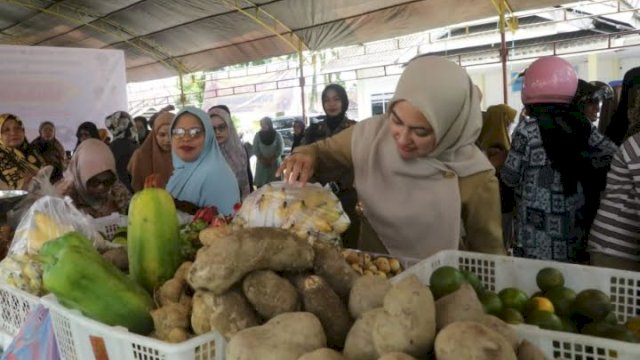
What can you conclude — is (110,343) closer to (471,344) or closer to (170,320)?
(170,320)

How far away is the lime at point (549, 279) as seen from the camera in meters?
1.25

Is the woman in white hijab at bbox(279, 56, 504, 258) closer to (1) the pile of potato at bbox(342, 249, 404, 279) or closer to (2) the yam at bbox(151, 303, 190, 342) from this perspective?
(1) the pile of potato at bbox(342, 249, 404, 279)

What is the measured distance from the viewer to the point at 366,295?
35.9 inches

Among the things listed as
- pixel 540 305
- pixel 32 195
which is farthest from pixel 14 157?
pixel 540 305

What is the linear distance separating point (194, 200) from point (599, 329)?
2.05 meters

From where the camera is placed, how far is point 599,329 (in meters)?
0.98

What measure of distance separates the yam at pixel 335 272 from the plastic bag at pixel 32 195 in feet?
5.03

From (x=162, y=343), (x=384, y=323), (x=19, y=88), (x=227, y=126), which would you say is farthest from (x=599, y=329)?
(x=19, y=88)

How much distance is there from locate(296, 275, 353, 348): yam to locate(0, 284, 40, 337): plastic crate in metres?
0.75

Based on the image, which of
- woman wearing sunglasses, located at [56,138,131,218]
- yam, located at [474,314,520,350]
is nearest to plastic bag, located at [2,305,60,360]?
yam, located at [474,314,520,350]

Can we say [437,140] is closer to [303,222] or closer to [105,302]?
[303,222]

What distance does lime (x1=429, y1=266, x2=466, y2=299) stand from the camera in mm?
1074

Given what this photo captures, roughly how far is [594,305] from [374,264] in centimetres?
53

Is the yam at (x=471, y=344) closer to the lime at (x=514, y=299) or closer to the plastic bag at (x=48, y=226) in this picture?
the lime at (x=514, y=299)
